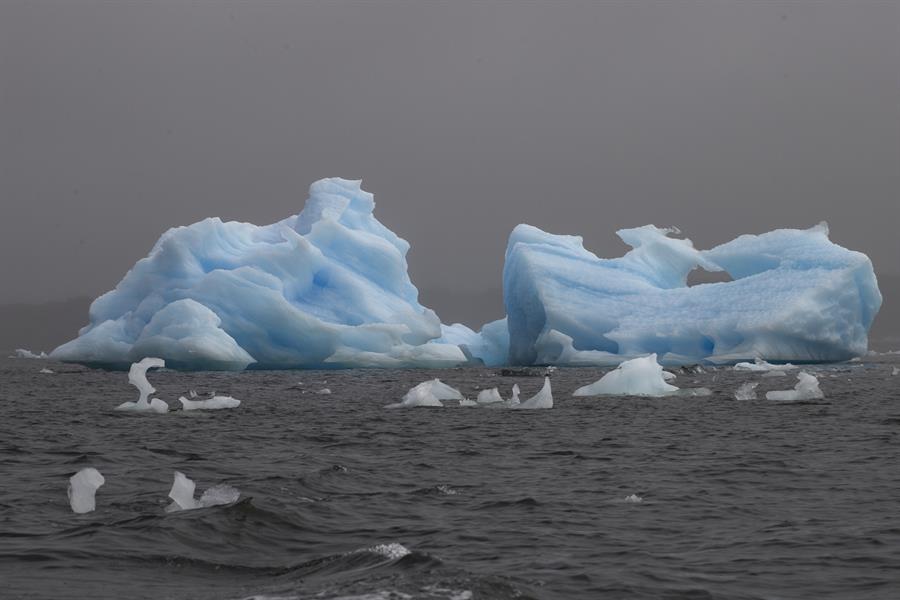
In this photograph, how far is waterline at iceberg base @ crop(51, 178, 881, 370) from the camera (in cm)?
3412

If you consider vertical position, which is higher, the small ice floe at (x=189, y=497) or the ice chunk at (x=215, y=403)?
the ice chunk at (x=215, y=403)

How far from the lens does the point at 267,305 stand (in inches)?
1329

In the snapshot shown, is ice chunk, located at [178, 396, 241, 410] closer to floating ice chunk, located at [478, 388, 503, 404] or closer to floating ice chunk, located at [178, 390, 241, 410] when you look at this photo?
floating ice chunk, located at [178, 390, 241, 410]

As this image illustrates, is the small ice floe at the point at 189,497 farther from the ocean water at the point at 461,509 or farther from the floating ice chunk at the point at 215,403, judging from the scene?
the floating ice chunk at the point at 215,403

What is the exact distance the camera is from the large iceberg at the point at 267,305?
108 feet

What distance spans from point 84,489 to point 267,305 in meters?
25.5

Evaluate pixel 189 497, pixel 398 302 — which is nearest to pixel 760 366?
pixel 398 302

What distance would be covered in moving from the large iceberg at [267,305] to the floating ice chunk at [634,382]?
42.5 ft

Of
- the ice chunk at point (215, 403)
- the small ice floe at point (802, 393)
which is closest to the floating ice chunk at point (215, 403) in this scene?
the ice chunk at point (215, 403)

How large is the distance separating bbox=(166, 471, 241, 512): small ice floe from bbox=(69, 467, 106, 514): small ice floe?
1.84 feet

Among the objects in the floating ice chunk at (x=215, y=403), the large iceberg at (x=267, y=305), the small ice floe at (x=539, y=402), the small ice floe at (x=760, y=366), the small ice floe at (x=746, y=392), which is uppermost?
the large iceberg at (x=267, y=305)

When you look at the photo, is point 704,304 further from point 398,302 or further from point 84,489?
point 84,489

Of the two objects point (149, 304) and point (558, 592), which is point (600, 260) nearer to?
point (149, 304)

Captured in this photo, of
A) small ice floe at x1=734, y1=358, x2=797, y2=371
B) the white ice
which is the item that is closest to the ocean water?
the white ice
